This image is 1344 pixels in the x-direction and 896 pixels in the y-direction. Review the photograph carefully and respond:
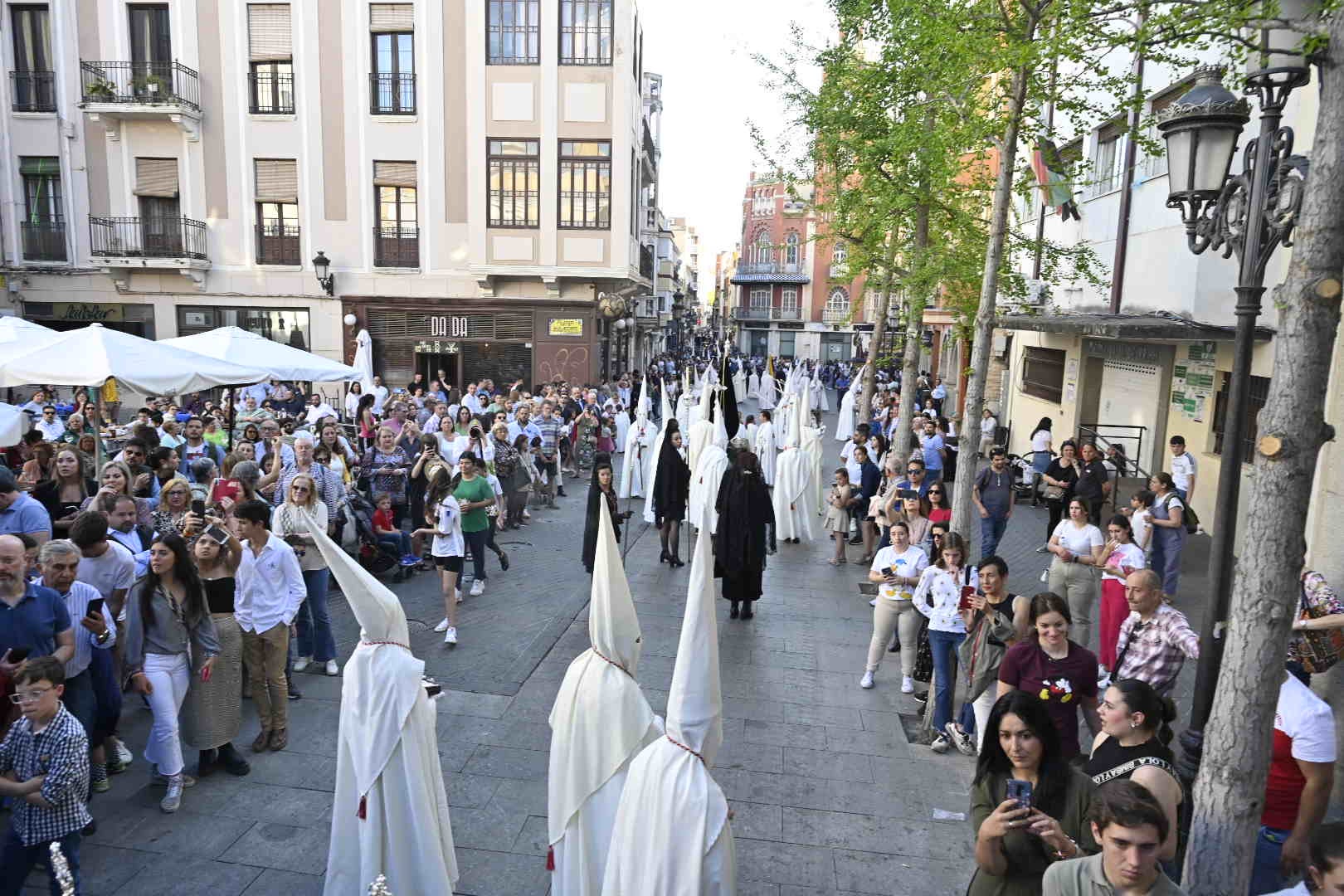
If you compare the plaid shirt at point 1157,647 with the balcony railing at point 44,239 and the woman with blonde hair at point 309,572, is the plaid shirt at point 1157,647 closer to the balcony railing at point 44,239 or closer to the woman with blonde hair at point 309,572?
the woman with blonde hair at point 309,572

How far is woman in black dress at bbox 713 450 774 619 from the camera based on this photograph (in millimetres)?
9516

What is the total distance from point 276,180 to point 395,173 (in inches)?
130

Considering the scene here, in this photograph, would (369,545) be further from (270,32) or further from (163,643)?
(270,32)

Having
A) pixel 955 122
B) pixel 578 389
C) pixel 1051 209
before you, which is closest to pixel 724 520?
pixel 955 122

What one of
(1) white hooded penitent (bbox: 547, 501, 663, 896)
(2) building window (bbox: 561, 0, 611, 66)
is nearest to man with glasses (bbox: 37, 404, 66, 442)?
(1) white hooded penitent (bbox: 547, 501, 663, 896)

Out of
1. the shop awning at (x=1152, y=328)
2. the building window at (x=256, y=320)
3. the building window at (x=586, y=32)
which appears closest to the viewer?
the shop awning at (x=1152, y=328)

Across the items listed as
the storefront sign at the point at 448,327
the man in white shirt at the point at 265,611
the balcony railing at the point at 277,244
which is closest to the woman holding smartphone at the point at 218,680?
the man in white shirt at the point at 265,611

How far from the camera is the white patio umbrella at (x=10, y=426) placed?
8211 mm

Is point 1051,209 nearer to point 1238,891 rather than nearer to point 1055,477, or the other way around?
point 1055,477

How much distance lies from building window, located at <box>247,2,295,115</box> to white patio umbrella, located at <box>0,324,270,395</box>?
1569 cm

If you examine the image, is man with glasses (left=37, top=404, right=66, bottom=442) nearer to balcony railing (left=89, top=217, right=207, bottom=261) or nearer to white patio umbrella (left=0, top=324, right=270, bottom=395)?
white patio umbrella (left=0, top=324, right=270, bottom=395)

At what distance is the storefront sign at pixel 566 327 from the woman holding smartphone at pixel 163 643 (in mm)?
19058

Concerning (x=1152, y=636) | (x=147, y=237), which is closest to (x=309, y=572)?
(x=1152, y=636)

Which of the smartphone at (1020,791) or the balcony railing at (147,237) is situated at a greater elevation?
the balcony railing at (147,237)
